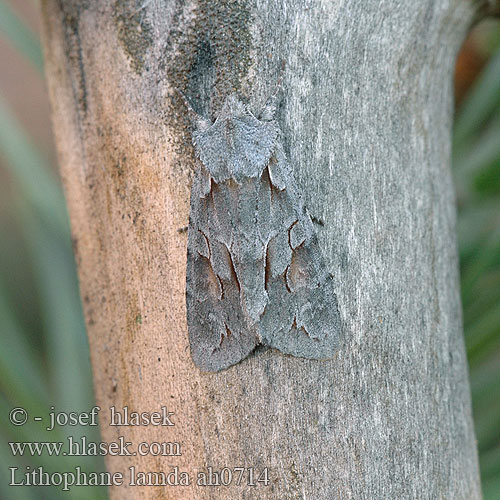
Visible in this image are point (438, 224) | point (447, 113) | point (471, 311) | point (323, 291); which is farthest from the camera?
point (471, 311)

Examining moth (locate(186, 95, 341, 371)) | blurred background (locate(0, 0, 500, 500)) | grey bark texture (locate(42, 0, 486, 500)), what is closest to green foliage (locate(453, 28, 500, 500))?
blurred background (locate(0, 0, 500, 500))

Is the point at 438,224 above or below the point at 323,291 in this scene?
above

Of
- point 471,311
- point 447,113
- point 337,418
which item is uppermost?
point 447,113

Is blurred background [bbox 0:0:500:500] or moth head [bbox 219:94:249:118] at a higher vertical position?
moth head [bbox 219:94:249:118]

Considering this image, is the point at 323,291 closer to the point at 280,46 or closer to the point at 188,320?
the point at 188,320

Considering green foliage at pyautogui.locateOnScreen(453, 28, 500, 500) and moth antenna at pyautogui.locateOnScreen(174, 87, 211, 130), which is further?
green foliage at pyautogui.locateOnScreen(453, 28, 500, 500)

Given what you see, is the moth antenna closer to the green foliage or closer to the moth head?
the moth head

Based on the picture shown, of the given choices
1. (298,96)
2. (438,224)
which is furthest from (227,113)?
(438,224)

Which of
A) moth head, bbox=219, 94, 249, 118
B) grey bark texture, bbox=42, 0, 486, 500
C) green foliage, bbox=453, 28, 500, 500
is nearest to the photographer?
grey bark texture, bbox=42, 0, 486, 500
